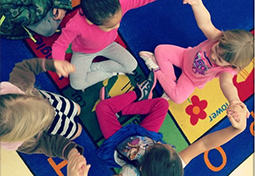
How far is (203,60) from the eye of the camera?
96 cm

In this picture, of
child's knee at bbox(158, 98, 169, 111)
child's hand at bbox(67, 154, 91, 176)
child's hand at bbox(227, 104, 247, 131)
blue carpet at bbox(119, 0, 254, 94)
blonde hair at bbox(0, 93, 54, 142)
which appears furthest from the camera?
blue carpet at bbox(119, 0, 254, 94)

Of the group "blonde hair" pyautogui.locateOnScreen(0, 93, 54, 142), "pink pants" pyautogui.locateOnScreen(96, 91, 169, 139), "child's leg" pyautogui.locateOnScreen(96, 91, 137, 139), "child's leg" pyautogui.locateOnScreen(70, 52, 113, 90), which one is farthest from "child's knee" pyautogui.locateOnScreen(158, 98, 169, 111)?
"blonde hair" pyautogui.locateOnScreen(0, 93, 54, 142)

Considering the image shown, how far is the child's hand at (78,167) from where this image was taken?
0.69m

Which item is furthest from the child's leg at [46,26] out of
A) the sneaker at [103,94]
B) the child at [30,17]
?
the sneaker at [103,94]

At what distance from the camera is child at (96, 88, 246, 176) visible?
2.29ft

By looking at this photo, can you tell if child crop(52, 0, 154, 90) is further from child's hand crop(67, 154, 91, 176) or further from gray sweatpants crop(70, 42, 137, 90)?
child's hand crop(67, 154, 91, 176)

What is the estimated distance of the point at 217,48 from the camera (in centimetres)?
87

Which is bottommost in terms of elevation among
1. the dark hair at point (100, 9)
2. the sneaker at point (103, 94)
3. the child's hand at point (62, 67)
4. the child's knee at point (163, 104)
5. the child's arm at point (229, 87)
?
the child's arm at point (229, 87)

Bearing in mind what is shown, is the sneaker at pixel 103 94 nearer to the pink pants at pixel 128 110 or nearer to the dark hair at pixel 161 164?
the pink pants at pixel 128 110

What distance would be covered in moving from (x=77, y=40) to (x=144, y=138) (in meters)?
0.45

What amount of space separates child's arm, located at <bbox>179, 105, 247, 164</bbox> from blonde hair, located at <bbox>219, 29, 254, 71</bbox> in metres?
0.16

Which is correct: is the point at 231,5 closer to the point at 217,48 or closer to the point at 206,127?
the point at 217,48

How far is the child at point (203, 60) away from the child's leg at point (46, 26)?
405mm

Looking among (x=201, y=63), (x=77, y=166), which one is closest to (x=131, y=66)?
(x=201, y=63)
